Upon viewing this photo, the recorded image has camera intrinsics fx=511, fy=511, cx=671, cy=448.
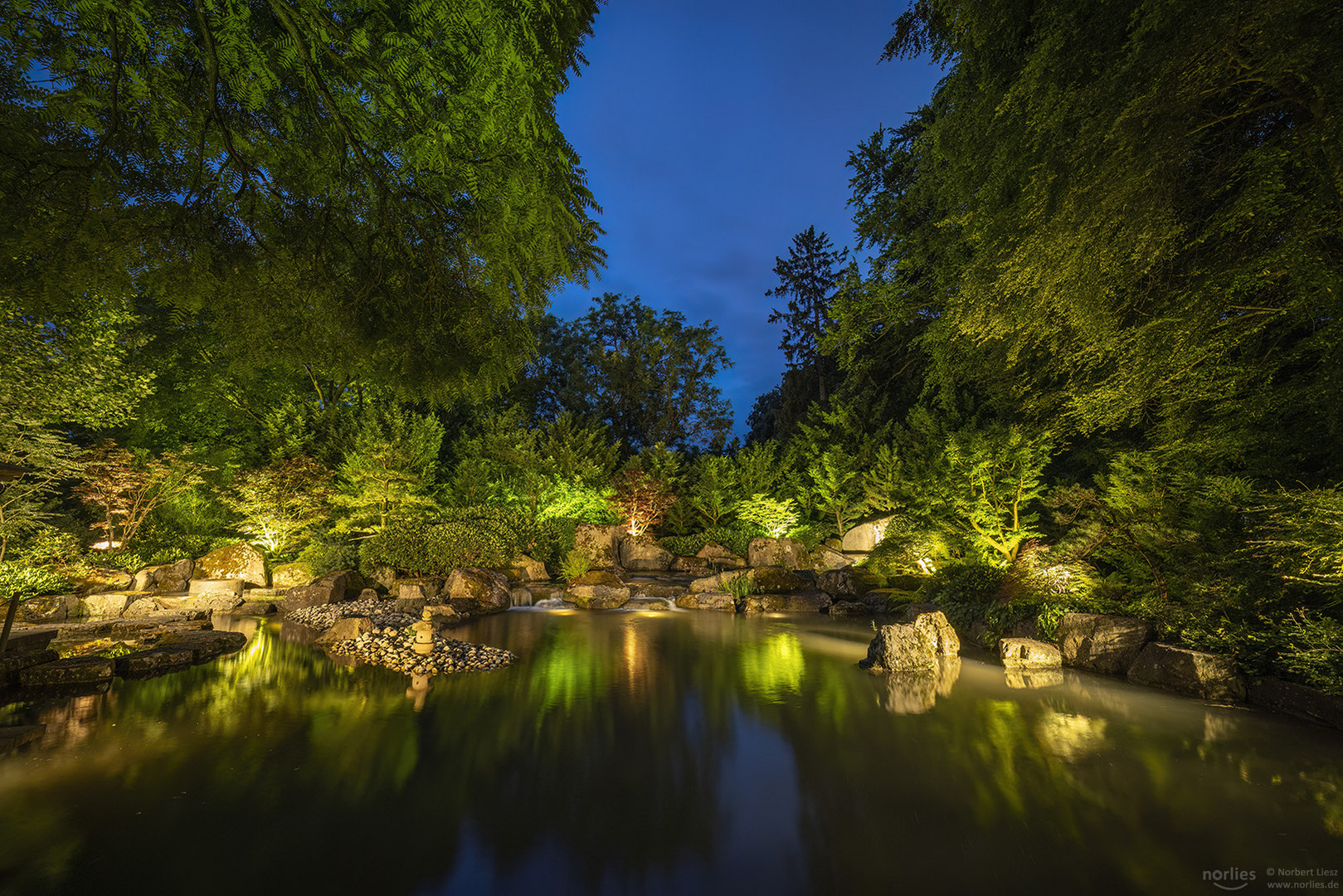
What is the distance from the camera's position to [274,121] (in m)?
2.79

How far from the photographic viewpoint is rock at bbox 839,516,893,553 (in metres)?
15.4

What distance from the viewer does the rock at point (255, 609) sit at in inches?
408

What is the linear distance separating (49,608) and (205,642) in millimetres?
3878

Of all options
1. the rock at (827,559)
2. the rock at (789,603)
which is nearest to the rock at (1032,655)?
the rock at (789,603)

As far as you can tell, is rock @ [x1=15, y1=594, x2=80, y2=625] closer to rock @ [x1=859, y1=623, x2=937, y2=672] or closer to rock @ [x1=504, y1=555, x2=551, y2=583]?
Answer: rock @ [x1=504, y1=555, x2=551, y2=583]

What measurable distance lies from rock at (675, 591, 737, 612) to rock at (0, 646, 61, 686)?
9.87 m

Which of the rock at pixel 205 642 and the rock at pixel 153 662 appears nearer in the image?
the rock at pixel 153 662

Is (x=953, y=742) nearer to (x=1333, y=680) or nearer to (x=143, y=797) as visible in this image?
(x=1333, y=680)

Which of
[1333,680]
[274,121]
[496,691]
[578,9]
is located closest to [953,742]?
[1333,680]

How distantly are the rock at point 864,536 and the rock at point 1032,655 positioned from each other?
28.5 feet

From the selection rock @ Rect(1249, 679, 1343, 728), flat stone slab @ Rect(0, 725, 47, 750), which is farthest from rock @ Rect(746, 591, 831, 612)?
flat stone slab @ Rect(0, 725, 47, 750)

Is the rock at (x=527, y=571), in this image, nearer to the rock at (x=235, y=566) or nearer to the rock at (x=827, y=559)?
the rock at (x=235, y=566)

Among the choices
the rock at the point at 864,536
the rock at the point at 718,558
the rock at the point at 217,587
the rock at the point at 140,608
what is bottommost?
the rock at the point at 140,608

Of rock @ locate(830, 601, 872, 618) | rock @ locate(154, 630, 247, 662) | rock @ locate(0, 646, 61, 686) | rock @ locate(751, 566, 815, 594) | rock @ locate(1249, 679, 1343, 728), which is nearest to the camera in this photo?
rock @ locate(1249, 679, 1343, 728)
